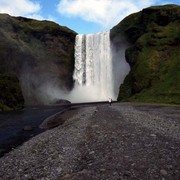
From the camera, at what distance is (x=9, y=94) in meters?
82.9

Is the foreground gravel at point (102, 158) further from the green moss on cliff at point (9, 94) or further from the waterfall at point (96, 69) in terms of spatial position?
the waterfall at point (96, 69)

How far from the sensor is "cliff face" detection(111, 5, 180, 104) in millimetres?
75500

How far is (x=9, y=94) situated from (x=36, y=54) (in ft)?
146

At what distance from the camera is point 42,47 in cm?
12938

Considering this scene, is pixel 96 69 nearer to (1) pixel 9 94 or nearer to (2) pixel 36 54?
(2) pixel 36 54

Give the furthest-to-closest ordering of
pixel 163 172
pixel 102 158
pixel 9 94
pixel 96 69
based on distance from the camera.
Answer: pixel 96 69
pixel 9 94
pixel 102 158
pixel 163 172

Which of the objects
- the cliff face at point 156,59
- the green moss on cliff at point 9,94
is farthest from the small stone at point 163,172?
the green moss on cliff at point 9,94

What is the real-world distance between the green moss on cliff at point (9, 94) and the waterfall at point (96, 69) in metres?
39.5

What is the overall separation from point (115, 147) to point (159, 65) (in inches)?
2776

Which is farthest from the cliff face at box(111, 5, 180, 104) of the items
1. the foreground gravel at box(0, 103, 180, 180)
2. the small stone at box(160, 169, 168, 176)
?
the small stone at box(160, 169, 168, 176)

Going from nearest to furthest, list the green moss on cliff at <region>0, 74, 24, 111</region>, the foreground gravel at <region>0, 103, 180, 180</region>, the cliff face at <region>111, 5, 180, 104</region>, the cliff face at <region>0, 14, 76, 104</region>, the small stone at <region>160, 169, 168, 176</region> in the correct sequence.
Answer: the small stone at <region>160, 169, 168, 176</region> < the foreground gravel at <region>0, 103, 180, 180</region> < the cliff face at <region>111, 5, 180, 104</region> < the green moss on cliff at <region>0, 74, 24, 111</region> < the cliff face at <region>0, 14, 76, 104</region>

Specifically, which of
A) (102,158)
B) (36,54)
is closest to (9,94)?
(36,54)

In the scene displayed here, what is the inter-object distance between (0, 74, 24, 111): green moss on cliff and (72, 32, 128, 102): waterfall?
1555 inches

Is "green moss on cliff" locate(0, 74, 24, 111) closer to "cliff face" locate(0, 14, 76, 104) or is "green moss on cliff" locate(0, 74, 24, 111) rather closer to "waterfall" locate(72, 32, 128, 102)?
"cliff face" locate(0, 14, 76, 104)
